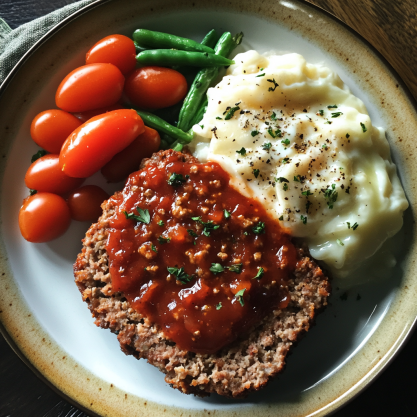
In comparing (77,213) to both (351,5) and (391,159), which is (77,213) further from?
(351,5)

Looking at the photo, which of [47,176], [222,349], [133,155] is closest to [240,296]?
[222,349]

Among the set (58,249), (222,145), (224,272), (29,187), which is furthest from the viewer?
(58,249)

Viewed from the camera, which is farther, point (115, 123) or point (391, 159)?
point (391, 159)

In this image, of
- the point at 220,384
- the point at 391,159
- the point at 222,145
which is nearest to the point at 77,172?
the point at 222,145

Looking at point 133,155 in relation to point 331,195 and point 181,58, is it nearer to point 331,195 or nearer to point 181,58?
point 181,58

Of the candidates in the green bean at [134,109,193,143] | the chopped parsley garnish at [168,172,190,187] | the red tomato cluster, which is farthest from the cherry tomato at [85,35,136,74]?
the chopped parsley garnish at [168,172,190,187]

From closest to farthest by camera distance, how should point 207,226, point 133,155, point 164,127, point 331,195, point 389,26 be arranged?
1. point 207,226
2. point 331,195
3. point 133,155
4. point 164,127
5. point 389,26
